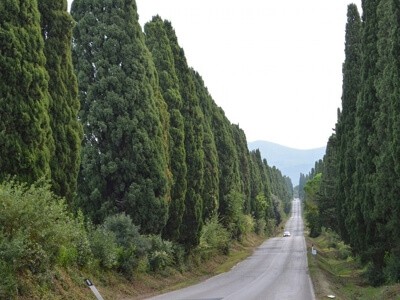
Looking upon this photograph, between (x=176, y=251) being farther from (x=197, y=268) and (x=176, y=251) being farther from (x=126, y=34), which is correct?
(x=126, y=34)

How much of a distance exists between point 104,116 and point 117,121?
0.57 meters

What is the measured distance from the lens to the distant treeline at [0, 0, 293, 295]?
15.5 m

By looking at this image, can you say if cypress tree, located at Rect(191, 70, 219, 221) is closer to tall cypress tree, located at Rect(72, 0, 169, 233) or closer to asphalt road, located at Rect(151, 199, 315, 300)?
asphalt road, located at Rect(151, 199, 315, 300)

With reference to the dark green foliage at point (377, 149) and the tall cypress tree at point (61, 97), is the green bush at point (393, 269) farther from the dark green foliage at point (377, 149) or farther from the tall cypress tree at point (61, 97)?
the tall cypress tree at point (61, 97)

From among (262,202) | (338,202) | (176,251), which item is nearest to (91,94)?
(176,251)

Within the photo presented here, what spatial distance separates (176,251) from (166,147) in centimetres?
578

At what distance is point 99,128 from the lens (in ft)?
78.1

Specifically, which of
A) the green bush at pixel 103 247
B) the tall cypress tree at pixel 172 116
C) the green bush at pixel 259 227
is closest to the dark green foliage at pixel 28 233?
the green bush at pixel 103 247

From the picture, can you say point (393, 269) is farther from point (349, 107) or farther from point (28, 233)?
point (28, 233)

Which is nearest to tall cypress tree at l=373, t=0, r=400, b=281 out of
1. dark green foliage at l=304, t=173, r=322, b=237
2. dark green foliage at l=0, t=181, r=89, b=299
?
dark green foliage at l=0, t=181, r=89, b=299

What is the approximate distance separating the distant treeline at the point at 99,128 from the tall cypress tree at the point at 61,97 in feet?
0.11

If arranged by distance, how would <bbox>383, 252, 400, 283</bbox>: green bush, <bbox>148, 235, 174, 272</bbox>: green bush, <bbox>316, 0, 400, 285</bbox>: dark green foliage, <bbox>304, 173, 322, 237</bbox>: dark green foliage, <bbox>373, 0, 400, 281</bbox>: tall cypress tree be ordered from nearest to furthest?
<bbox>373, 0, 400, 281</bbox>: tall cypress tree
<bbox>316, 0, 400, 285</bbox>: dark green foliage
<bbox>383, 252, 400, 283</bbox>: green bush
<bbox>148, 235, 174, 272</bbox>: green bush
<bbox>304, 173, 322, 237</bbox>: dark green foliage

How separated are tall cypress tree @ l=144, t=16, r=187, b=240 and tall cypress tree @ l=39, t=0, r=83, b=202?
34.6ft

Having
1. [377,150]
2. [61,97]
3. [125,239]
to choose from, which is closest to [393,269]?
[377,150]
